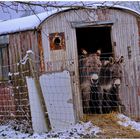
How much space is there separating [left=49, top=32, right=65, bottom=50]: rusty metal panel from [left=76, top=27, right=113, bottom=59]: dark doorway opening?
2678mm

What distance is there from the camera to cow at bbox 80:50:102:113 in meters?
10.3

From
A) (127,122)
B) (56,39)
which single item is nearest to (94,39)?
(56,39)

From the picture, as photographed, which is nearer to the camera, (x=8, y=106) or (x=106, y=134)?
(x=106, y=134)

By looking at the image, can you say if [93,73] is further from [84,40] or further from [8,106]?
[84,40]

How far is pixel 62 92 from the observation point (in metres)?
8.76

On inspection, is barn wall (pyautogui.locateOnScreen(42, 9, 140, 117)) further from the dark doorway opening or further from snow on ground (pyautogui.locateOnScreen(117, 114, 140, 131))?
the dark doorway opening

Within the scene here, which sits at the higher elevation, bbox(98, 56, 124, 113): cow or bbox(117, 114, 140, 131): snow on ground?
bbox(98, 56, 124, 113): cow

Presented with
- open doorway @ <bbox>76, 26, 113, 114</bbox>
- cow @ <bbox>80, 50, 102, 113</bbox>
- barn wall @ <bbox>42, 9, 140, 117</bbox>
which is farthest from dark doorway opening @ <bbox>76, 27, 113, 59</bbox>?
barn wall @ <bbox>42, 9, 140, 117</bbox>

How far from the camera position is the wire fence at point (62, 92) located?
28.8ft

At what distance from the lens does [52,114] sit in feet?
28.9

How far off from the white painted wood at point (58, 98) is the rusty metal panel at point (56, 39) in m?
1.08

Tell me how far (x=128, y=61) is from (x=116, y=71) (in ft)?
1.26

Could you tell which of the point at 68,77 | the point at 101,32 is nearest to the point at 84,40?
the point at 101,32

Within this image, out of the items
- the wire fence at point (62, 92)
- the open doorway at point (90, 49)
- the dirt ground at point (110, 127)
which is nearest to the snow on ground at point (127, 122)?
the dirt ground at point (110, 127)
